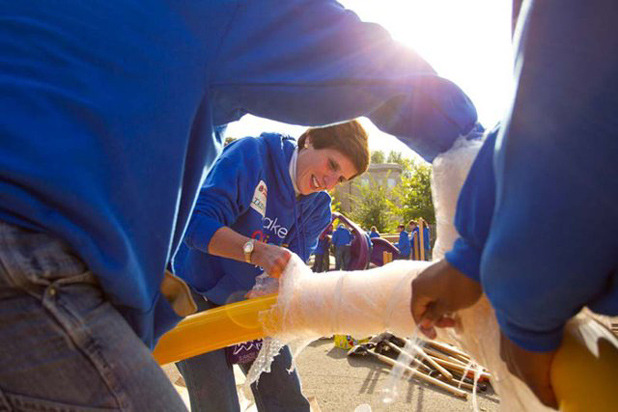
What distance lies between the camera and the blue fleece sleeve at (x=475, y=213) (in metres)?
0.74

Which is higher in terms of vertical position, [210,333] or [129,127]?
[129,127]

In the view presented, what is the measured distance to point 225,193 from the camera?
5.84ft

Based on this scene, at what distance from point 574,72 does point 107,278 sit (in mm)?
764

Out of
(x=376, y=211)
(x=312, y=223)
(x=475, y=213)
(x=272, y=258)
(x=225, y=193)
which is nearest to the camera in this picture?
(x=475, y=213)

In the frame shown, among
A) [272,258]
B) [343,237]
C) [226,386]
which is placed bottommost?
[343,237]

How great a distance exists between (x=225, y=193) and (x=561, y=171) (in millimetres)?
1328

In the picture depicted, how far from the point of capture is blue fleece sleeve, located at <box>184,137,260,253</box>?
1690 mm

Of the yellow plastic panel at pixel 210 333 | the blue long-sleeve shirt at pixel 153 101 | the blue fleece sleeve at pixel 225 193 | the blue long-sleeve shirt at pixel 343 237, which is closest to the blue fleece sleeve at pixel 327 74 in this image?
the blue long-sleeve shirt at pixel 153 101

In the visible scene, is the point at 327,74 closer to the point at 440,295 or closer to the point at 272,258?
the point at 440,295

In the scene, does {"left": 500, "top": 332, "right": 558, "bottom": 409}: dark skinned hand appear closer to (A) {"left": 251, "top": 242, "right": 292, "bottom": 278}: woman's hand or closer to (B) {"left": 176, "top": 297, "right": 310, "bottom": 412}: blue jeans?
(A) {"left": 251, "top": 242, "right": 292, "bottom": 278}: woman's hand

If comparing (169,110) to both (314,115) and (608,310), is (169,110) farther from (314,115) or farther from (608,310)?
(608,310)

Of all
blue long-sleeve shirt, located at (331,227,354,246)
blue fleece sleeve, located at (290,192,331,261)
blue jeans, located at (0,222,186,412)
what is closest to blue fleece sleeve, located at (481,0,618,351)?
blue jeans, located at (0,222,186,412)

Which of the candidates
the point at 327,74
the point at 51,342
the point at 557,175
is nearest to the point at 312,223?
the point at 327,74

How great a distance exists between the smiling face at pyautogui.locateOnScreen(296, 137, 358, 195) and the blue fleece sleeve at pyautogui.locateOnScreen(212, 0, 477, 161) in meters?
0.90
